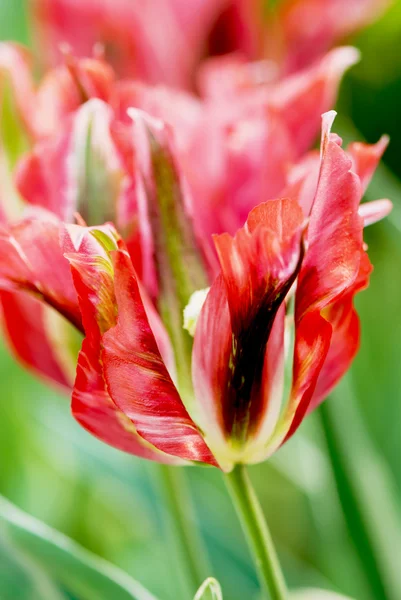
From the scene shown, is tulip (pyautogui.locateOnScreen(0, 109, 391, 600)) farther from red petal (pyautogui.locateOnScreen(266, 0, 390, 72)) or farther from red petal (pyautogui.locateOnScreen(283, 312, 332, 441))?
red petal (pyautogui.locateOnScreen(266, 0, 390, 72))

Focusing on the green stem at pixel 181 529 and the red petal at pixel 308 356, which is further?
the green stem at pixel 181 529

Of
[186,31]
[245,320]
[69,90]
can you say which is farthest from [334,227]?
[186,31]

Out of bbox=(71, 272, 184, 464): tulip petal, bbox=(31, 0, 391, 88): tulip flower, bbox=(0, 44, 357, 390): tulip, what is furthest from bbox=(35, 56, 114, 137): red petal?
bbox=(31, 0, 391, 88): tulip flower

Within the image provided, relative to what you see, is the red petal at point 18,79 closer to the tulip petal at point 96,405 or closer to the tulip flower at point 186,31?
the tulip petal at point 96,405

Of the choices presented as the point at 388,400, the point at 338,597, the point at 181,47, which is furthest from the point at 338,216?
the point at 181,47

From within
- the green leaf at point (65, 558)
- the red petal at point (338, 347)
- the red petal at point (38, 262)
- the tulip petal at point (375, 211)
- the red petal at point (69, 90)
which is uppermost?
the red petal at point (69, 90)

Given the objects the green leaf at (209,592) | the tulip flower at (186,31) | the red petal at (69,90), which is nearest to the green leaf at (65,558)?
the green leaf at (209,592)

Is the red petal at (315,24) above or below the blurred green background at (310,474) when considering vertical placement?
above

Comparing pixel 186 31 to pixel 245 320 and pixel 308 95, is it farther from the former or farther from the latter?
pixel 245 320
